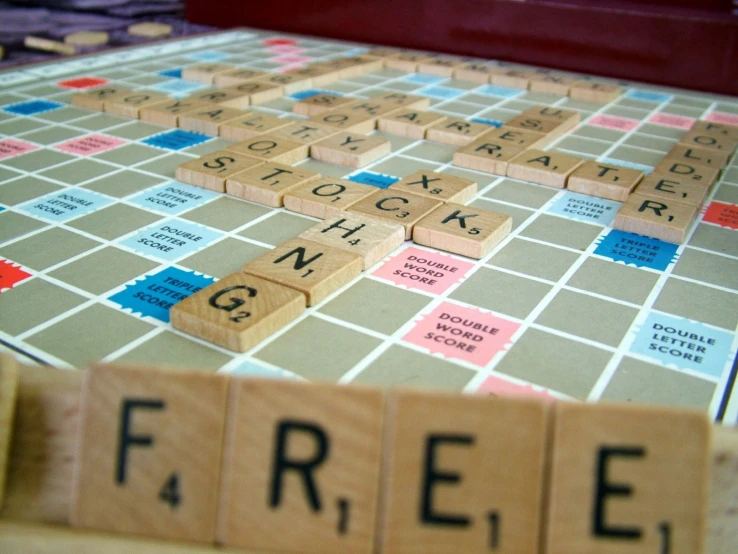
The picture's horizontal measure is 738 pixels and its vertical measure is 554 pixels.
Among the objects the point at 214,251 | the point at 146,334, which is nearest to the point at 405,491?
the point at 146,334

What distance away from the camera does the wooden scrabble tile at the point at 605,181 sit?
8.50ft

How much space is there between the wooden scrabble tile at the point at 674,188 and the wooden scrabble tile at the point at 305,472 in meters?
1.88

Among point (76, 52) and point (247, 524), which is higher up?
point (76, 52)

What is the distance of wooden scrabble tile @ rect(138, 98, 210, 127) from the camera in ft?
10.6

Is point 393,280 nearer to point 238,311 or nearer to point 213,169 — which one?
point 238,311

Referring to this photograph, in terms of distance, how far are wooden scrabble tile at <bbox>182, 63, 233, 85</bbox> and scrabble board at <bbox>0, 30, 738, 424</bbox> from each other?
0.83m

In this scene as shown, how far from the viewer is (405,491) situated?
0.97 m

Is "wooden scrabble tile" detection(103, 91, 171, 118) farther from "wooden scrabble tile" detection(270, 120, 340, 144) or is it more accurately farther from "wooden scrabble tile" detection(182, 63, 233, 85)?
"wooden scrabble tile" detection(270, 120, 340, 144)

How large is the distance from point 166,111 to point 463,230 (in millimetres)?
1780

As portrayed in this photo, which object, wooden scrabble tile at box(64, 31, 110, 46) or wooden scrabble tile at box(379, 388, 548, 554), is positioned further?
wooden scrabble tile at box(64, 31, 110, 46)

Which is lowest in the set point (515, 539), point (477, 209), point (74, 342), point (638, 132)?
point (74, 342)

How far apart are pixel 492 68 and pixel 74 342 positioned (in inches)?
135

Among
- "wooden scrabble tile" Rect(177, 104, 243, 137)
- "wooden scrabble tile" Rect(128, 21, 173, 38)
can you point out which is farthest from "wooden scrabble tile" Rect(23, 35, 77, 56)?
"wooden scrabble tile" Rect(177, 104, 243, 137)

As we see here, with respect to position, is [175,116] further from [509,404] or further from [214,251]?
[509,404]
